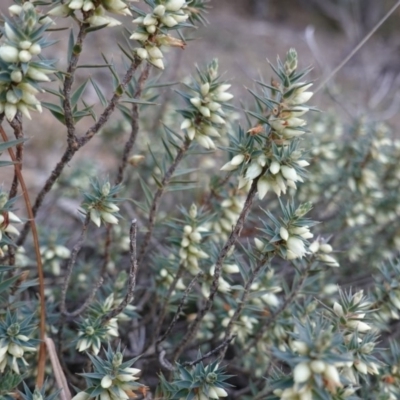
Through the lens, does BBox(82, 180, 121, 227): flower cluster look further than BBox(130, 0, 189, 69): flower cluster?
Yes

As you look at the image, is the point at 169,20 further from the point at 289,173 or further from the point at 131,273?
the point at 131,273

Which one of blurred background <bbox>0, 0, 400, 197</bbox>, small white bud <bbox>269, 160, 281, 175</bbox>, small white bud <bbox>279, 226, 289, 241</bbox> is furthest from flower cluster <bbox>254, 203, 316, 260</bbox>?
blurred background <bbox>0, 0, 400, 197</bbox>

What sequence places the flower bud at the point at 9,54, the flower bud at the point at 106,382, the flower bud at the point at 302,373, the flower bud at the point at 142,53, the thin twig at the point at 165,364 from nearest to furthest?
the flower bud at the point at 302,373 → the flower bud at the point at 9,54 → the flower bud at the point at 106,382 → the flower bud at the point at 142,53 → the thin twig at the point at 165,364

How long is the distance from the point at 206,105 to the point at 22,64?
55 centimetres

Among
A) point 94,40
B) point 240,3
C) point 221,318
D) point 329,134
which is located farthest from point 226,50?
point 221,318

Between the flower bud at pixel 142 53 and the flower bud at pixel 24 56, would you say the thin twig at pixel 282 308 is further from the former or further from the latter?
the flower bud at pixel 24 56

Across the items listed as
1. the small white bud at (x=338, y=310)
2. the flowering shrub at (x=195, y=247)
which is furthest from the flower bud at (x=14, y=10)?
the small white bud at (x=338, y=310)

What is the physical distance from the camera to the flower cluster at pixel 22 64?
107 cm

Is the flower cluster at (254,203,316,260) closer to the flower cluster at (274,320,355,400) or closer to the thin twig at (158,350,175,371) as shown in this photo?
the flower cluster at (274,320,355,400)

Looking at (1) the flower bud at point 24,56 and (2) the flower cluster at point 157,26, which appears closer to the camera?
(1) the flower bud at point 24,56

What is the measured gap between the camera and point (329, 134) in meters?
2.69

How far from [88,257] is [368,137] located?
1.49 m

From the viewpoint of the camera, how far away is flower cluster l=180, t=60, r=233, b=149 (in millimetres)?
1454

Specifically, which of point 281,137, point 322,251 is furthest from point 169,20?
point 322,251
